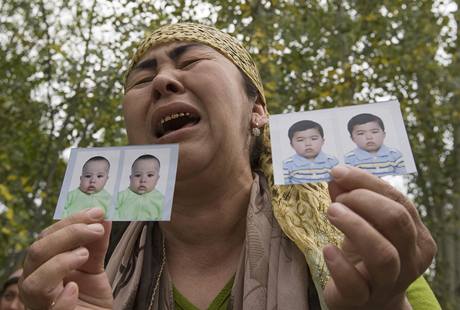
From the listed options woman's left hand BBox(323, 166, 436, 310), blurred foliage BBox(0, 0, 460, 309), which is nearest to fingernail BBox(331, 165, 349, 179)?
woman's left hand BBox(323, 166, 436, 310)

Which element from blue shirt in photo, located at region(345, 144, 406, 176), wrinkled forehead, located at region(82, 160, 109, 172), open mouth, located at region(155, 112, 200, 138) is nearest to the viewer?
blue shirt in photo, located at region(345, 144, 406, 176)

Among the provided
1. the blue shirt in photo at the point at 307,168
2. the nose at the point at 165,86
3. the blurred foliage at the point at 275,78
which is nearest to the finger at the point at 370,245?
the blue shirt in photo at the point at 307,168

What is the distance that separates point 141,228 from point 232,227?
386 millimetres

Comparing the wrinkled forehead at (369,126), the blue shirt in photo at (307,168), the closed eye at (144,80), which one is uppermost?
the closed eye at (144,80)

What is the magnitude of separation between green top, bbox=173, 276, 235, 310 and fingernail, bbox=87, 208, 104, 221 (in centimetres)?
48

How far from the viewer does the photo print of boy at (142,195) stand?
4.63 ft

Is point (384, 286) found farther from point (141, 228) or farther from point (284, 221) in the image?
point (141, 228)

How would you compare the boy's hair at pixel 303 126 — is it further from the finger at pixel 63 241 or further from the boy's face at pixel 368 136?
the finger at pixel 63 241

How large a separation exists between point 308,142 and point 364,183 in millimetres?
222

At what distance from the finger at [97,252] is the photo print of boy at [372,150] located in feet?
2.26

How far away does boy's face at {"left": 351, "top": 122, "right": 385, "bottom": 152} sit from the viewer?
1328 millimetres

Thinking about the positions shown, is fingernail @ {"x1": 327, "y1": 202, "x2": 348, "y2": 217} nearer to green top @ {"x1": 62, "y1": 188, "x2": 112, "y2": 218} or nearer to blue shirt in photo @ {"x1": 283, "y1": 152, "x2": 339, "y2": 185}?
blue shirt in photo @ {"x1": 283, "y1": 152, "x2": 339, "y2": 185}

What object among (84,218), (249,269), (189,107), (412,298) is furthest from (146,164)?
(412,298)

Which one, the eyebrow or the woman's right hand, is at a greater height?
the eyebrow
